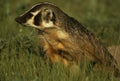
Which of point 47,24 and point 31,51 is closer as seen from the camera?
point 47,24

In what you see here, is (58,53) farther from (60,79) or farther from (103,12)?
(103,12)

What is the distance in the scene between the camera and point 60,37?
7.00 meters

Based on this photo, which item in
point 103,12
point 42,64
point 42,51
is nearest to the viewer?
point 42,64

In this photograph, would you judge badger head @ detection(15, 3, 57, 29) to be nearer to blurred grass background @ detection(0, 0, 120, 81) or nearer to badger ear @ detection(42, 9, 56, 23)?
badger ear @ detection(42, 9, 56, 23)

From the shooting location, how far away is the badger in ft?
22.9

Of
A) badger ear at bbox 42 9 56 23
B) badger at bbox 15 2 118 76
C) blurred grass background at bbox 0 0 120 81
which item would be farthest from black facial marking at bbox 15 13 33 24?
blurred grass background at bbox 0 0 120 81

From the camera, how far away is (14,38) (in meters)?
7.78

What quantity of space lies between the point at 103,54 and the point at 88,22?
2.92m

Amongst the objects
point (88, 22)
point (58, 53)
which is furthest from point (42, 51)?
point (88, 22)

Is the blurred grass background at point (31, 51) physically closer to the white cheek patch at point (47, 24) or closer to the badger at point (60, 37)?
the badger at point (60, 37)

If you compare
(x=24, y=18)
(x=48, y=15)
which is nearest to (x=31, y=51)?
(x=24, y=18)

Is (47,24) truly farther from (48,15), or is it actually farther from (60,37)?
(60,37)

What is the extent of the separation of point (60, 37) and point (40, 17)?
36 cm

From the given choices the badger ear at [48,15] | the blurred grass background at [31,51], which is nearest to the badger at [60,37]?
the badger ear at [48,15]
